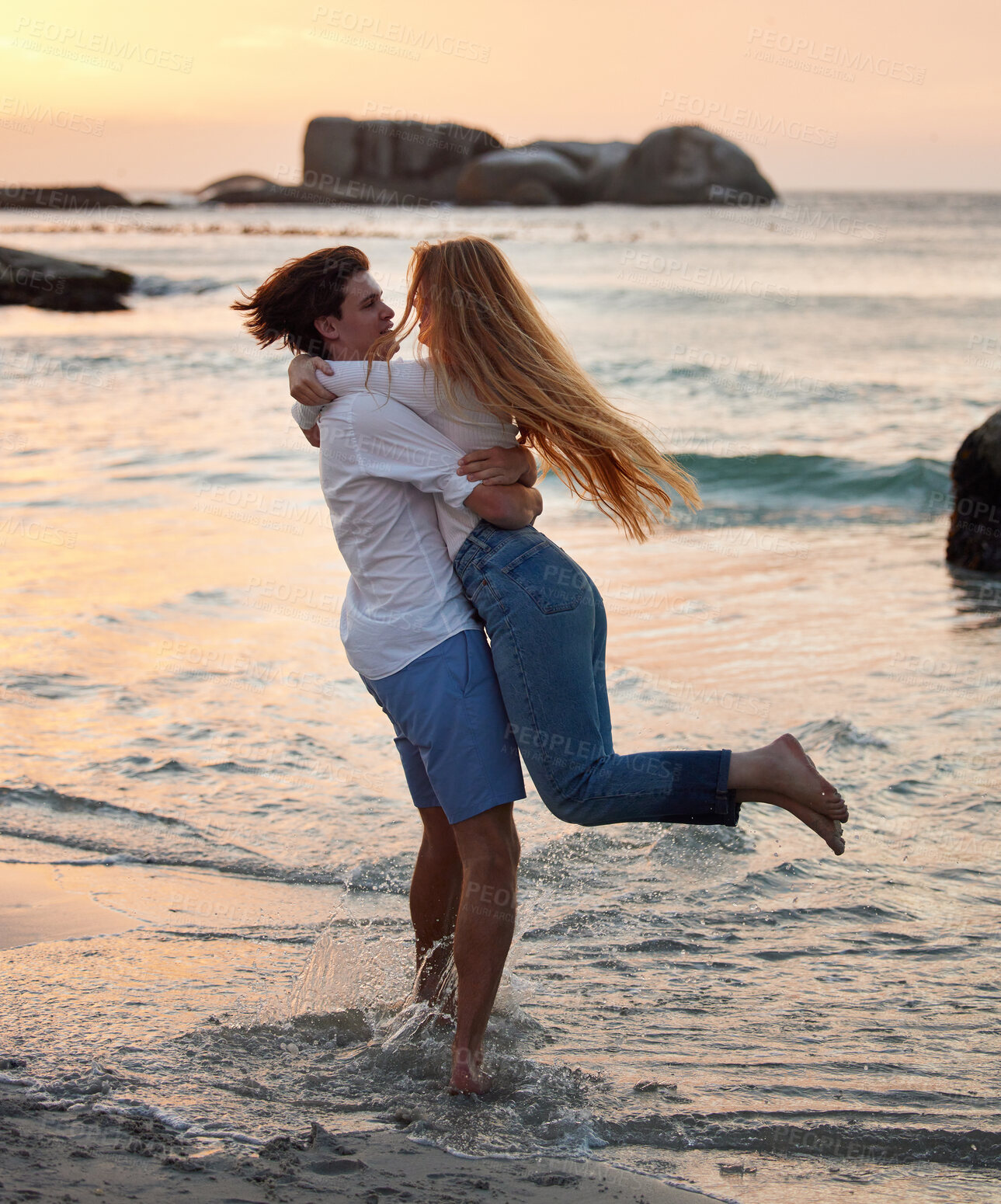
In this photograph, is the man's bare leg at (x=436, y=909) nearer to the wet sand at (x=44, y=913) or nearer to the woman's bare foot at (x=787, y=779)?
the woman's bare foot at (x=787, y=779)

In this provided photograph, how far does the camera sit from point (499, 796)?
2705 millimetres

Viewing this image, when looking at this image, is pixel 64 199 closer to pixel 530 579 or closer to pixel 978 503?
pixel 978 503

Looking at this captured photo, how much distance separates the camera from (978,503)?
8.38m

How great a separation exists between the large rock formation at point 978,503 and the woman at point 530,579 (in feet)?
20.0

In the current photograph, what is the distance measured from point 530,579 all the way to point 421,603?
0.25 m

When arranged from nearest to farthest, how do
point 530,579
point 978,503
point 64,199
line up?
point 530,579 < point 978,503 < point 64,199

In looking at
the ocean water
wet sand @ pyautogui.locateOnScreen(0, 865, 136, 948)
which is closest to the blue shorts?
the ocean water

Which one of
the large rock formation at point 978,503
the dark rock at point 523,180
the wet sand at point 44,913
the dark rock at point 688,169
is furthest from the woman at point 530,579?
the dark rock at point 523,180

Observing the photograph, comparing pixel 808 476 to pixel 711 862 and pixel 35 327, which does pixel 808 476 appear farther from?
pixel 35 327

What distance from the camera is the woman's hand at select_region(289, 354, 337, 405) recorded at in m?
2.70

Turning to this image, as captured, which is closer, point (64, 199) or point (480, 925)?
point (480, 925)

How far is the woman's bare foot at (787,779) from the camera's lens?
269 cm

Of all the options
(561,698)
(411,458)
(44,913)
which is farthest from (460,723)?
(44,913)

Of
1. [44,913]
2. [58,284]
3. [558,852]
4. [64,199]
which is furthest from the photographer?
[64,199]
